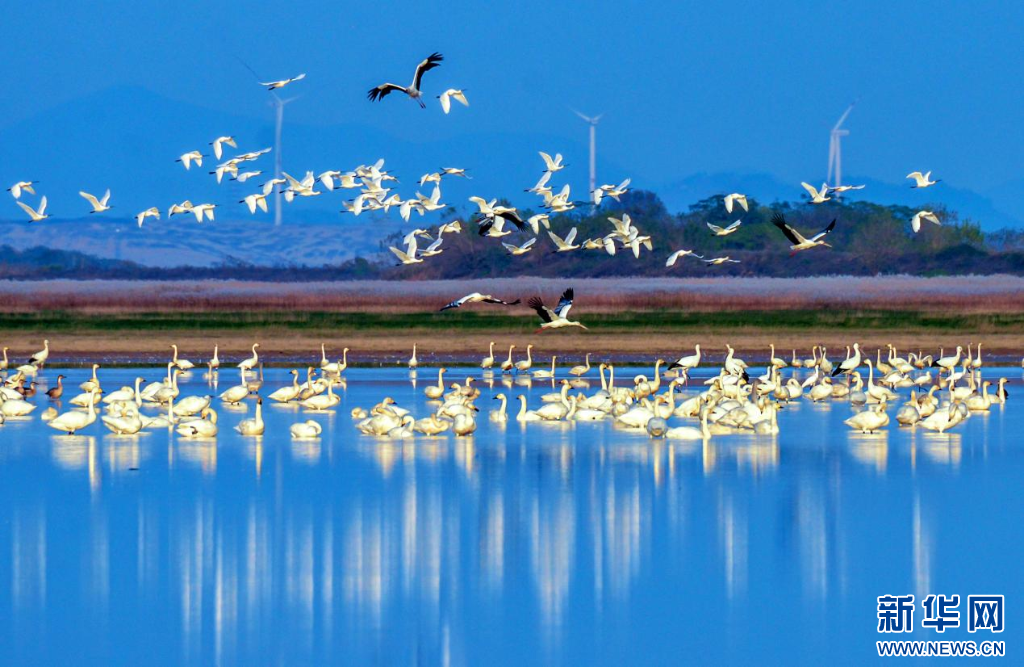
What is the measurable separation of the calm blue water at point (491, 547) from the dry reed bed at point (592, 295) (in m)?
23.8

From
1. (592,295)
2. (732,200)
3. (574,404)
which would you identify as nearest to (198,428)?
(574,404)

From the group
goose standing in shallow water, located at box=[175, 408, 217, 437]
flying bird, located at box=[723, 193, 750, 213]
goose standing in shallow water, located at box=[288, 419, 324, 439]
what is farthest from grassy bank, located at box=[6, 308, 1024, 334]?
goose standing in shallow water, located at box=[175, 408, 217, 437]

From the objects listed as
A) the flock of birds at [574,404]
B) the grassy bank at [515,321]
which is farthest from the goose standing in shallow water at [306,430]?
the grassy bank at [515,321]

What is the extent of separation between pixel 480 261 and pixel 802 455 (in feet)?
159

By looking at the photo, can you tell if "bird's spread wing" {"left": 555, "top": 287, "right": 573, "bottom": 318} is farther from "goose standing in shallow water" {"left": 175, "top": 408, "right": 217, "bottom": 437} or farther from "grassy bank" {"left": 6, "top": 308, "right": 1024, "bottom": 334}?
"grassy bank" {"left": 6, "top": 308, "right": 1024, "bottom": 334}

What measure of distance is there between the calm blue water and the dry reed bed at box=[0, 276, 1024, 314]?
23.8 metres

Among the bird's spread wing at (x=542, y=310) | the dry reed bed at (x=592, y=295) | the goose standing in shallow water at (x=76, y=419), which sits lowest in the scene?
the goose standing in shallow water at (x=76, y=419)

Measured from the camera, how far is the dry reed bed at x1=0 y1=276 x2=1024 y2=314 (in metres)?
47.4

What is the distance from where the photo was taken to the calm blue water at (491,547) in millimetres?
12539

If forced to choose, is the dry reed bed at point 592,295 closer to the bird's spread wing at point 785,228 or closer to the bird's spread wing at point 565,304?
the bird's spread wing at point 565,304

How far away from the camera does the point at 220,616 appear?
43.2 feet

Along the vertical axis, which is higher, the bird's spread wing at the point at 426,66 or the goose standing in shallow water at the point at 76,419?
the bird's spread wing at the point at 426,66

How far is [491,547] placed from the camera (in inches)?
616

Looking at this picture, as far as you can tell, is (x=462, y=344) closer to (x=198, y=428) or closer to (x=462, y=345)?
(x=462, y=345)
